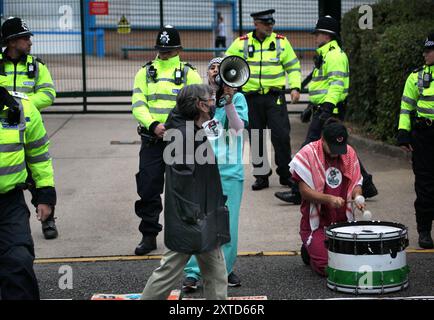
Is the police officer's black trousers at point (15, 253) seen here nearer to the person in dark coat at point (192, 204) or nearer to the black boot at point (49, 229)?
the person in dark coat at point (192, 204)

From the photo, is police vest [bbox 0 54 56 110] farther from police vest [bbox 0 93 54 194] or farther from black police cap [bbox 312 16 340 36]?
black police cap [bbox 312 16 340 36]

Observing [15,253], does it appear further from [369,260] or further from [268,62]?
[268,62]

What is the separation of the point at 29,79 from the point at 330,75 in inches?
128

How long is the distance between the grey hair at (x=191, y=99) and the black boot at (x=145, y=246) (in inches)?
94.5

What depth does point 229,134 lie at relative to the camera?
725 centimetres

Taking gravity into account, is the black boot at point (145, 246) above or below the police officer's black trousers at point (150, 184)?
below

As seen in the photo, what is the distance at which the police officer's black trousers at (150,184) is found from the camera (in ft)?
27.1

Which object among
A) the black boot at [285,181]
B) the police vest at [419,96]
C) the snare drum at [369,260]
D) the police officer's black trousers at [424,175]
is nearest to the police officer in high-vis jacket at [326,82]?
the black boot at [285,181]

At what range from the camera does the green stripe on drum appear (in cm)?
706

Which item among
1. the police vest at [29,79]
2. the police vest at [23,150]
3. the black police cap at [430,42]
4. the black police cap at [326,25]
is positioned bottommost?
the police vest at [23,150]

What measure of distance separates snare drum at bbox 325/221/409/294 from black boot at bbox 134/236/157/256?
189 cm

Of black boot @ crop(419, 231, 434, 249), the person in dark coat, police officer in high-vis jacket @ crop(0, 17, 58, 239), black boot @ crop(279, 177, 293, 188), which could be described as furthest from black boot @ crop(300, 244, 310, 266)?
black boot @ crop(279, 177, 293, 188)

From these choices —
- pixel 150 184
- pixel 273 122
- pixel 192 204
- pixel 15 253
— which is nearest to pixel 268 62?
pixel 273 122

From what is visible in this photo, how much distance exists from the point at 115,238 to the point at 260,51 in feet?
9.71
